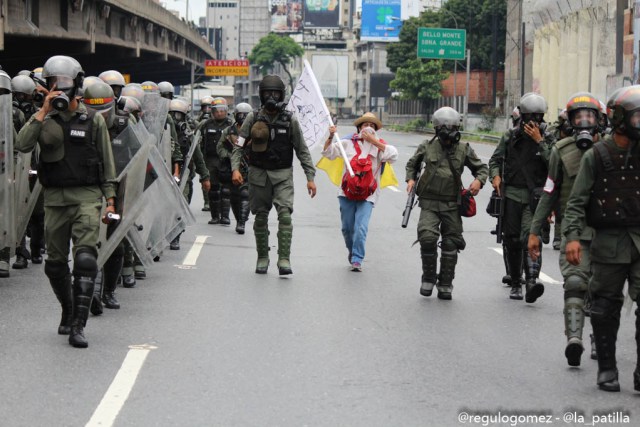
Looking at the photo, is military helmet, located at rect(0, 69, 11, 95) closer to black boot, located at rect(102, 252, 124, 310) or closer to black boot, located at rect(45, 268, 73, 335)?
black boot, located at rect(102, 252, 124, 310)

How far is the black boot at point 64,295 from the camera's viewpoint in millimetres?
8754

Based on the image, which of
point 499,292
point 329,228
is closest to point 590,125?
point 499,292

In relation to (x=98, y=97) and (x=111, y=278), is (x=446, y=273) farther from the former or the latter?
(x=98, y=97)

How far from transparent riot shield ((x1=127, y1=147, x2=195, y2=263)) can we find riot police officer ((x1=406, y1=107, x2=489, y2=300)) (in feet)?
7.79

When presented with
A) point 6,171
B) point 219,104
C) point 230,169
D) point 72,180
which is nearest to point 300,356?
point 72,180

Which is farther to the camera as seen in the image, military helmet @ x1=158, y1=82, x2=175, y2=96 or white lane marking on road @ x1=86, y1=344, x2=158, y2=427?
military helmet @ x1=158, y1=82, x2=175, y2=96

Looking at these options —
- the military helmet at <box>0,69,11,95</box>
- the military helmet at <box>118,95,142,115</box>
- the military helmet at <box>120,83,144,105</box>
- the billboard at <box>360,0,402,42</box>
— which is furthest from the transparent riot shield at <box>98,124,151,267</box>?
the billboard at <box>360,0,402,42</box>

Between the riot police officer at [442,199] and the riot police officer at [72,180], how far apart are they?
3.53m

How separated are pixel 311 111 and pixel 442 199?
284 cm

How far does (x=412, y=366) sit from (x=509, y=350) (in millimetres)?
991

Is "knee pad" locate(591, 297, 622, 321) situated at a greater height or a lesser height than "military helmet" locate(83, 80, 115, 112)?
lesser

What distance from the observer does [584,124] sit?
338 inches

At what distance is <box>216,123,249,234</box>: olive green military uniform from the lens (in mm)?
17594

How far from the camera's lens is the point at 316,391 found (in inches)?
285
